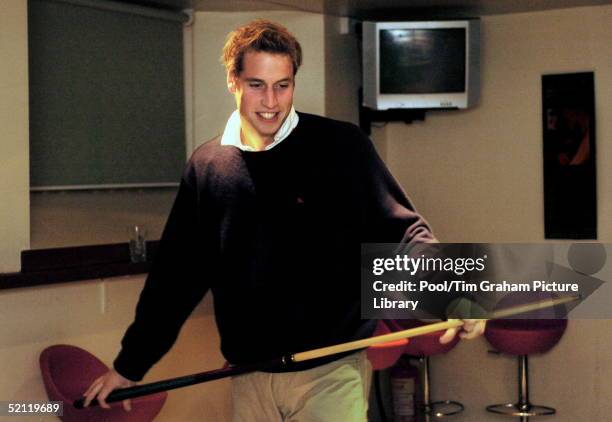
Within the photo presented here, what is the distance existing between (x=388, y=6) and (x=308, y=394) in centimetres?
319

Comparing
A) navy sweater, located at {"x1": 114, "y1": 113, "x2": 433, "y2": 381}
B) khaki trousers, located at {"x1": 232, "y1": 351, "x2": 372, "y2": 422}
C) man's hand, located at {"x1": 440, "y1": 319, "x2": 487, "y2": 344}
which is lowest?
khaki trousers, located at {"x1": 232, "y1": 351, "x2": 372, "y2": 422}

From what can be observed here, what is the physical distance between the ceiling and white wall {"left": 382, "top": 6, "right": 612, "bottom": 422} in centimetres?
15

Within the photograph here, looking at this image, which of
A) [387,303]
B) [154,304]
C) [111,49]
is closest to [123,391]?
[154,304]

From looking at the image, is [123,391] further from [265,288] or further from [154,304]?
[265,288]

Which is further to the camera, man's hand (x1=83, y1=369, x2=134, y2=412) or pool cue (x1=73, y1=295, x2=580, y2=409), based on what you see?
man's hand (x1=83, y1=369, x2=134, y2=412)

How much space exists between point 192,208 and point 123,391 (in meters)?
0.55

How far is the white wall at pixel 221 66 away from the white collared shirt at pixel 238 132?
2.45 m

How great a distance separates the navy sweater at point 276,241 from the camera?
261 centimetres

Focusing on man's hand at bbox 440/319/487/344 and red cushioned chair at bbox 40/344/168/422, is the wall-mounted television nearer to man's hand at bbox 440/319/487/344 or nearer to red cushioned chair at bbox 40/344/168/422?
red cushioned chair at bbox 40/344/168/422

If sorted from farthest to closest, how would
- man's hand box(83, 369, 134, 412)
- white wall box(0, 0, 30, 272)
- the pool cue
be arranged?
white wall box(0, 0, 30, 272) → man's hand box(83, 369, 134, 412) → the pool cue

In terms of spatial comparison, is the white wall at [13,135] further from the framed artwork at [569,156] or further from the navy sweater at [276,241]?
the framed artwork at [569,156]

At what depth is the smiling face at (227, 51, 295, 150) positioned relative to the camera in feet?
8.59

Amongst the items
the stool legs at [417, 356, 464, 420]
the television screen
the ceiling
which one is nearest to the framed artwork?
the ceiling

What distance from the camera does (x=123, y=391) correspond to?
259cm
